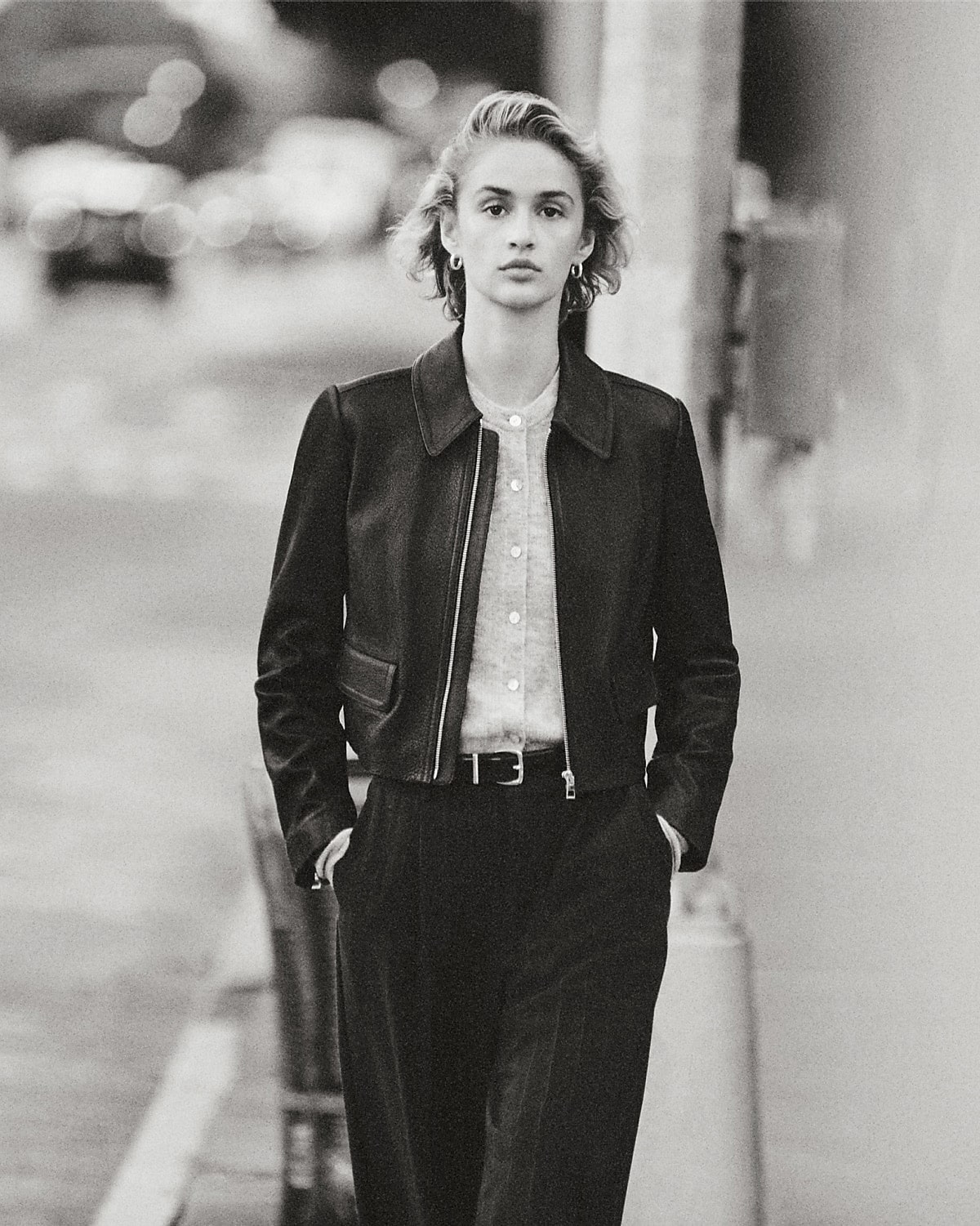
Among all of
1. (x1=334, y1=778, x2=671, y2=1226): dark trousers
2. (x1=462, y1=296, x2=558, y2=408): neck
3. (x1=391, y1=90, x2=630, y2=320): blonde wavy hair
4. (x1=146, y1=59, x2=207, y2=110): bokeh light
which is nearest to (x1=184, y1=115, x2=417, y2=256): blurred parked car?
(x1=146, y1=59, x2=207, y2=110): bokeh light

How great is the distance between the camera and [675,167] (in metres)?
4.04

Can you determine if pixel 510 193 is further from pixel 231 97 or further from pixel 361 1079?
pixel 231 97

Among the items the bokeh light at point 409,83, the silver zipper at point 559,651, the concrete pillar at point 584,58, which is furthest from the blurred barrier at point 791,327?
the bokeh light at point 409,83

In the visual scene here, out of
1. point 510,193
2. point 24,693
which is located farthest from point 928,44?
point 24,693

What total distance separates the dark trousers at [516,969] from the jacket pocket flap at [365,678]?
117mm

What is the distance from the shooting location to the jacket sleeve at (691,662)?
123 inches

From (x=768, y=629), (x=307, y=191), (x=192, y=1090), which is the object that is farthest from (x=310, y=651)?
(x=307, y=191)

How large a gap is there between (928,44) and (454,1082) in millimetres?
4781

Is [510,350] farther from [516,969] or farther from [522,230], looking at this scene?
[516,969]

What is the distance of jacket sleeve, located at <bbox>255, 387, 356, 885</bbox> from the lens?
10.0ft

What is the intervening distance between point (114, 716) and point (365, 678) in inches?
283

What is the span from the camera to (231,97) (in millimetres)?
36969

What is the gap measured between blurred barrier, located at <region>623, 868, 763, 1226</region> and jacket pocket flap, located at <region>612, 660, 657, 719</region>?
1019mm

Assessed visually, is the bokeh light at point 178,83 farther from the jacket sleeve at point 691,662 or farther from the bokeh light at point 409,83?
the jacket sleeve at point 691,662
